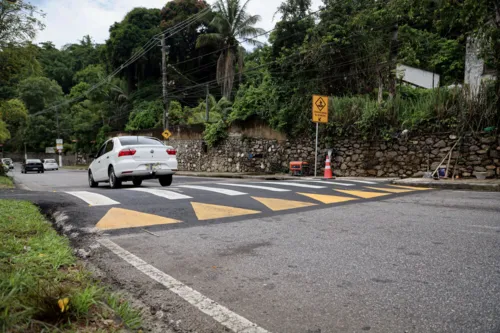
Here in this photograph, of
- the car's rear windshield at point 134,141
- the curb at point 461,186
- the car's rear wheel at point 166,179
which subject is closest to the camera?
the curb at point 461,186

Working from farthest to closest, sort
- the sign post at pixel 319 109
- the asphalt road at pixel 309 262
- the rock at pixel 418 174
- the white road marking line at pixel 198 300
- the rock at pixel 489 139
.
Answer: the sign post at pixel 319 109 → the rock at pixel 418 174 → the rock at pixel 489 139 → the asphalt road at pixel 309 262 → the white road marking line at pixel 198 300

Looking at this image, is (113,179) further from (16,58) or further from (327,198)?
(16,58)

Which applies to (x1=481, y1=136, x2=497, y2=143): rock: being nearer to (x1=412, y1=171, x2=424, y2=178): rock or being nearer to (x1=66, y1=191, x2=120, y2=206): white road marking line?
(x1=412, y1=171, x2=424, y2=178): rock

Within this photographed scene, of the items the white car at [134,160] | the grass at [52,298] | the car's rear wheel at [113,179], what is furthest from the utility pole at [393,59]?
the grass at [52,298]

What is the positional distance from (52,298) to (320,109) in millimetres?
13834

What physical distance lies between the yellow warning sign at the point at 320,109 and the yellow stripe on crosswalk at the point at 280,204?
27.4 feet

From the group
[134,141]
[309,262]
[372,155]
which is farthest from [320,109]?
[309,262]

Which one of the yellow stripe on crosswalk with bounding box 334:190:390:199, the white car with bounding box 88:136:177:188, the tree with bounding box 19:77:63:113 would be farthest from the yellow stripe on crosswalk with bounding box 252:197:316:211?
the tree with bounding box 19:77:63:113

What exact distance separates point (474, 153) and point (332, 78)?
830 cm

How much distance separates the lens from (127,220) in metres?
5.16

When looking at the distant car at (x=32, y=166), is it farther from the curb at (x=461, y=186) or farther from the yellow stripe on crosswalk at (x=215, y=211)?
the curb at (x=461, y=186)

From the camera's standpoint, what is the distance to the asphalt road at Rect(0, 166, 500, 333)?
2271 mm

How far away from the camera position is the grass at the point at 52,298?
1.83m

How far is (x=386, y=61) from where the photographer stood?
17.3 metres
